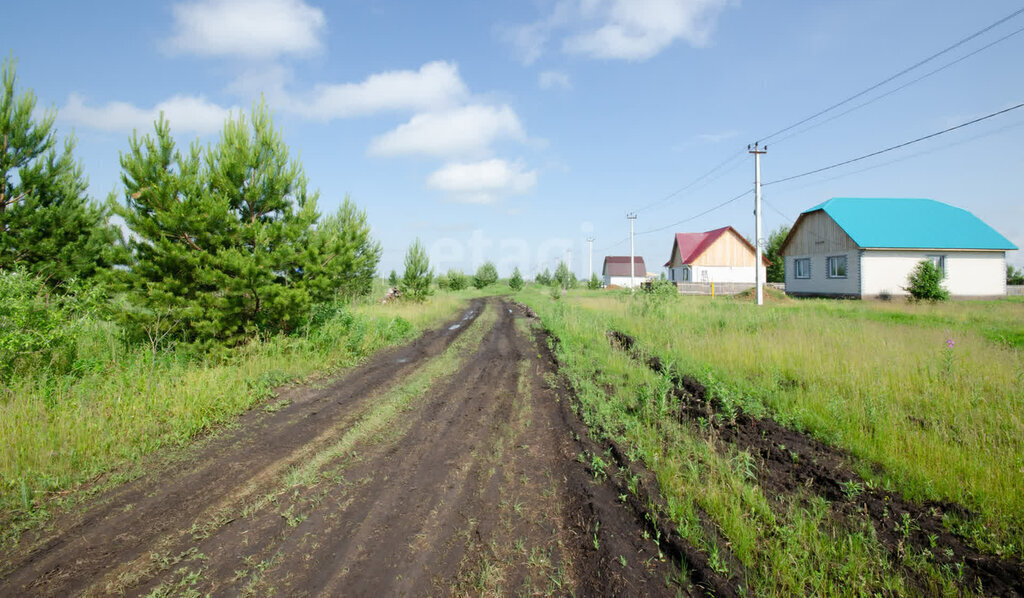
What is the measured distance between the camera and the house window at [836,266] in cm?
2598

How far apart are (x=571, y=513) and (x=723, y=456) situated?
204 centimetres

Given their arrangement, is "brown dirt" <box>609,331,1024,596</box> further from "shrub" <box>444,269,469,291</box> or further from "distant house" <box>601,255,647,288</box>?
"distant house" <box>601,255,647,288</box>

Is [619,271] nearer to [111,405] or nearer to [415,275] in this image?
[415,275]

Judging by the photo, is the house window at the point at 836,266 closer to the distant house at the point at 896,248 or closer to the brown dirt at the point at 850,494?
the distant house at the point at 896,248

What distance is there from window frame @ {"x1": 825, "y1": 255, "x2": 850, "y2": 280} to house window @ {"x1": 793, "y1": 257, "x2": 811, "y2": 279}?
6.36ft

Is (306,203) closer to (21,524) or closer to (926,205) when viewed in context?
(21,524)

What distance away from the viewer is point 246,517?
3.58 metres

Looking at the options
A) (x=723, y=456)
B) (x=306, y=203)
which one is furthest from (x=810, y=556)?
(x=306, y=203)

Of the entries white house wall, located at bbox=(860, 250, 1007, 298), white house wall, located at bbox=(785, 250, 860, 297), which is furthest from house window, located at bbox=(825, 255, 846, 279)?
white house wall, located at bbox=(860, 250, 1007, 298)

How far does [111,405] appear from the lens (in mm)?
5789

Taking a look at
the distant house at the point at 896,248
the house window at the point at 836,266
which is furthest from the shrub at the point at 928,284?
the house window at the point at 836,266

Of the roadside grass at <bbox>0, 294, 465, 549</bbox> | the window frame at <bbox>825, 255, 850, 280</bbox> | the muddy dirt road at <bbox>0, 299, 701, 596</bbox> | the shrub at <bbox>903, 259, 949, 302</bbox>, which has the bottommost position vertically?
the muddy dirt road at <bbox>0, 299, 701, 596</bbox>

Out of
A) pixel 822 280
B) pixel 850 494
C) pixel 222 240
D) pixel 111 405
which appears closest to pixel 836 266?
pixel 822 280

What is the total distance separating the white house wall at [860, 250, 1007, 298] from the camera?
24.2 m
